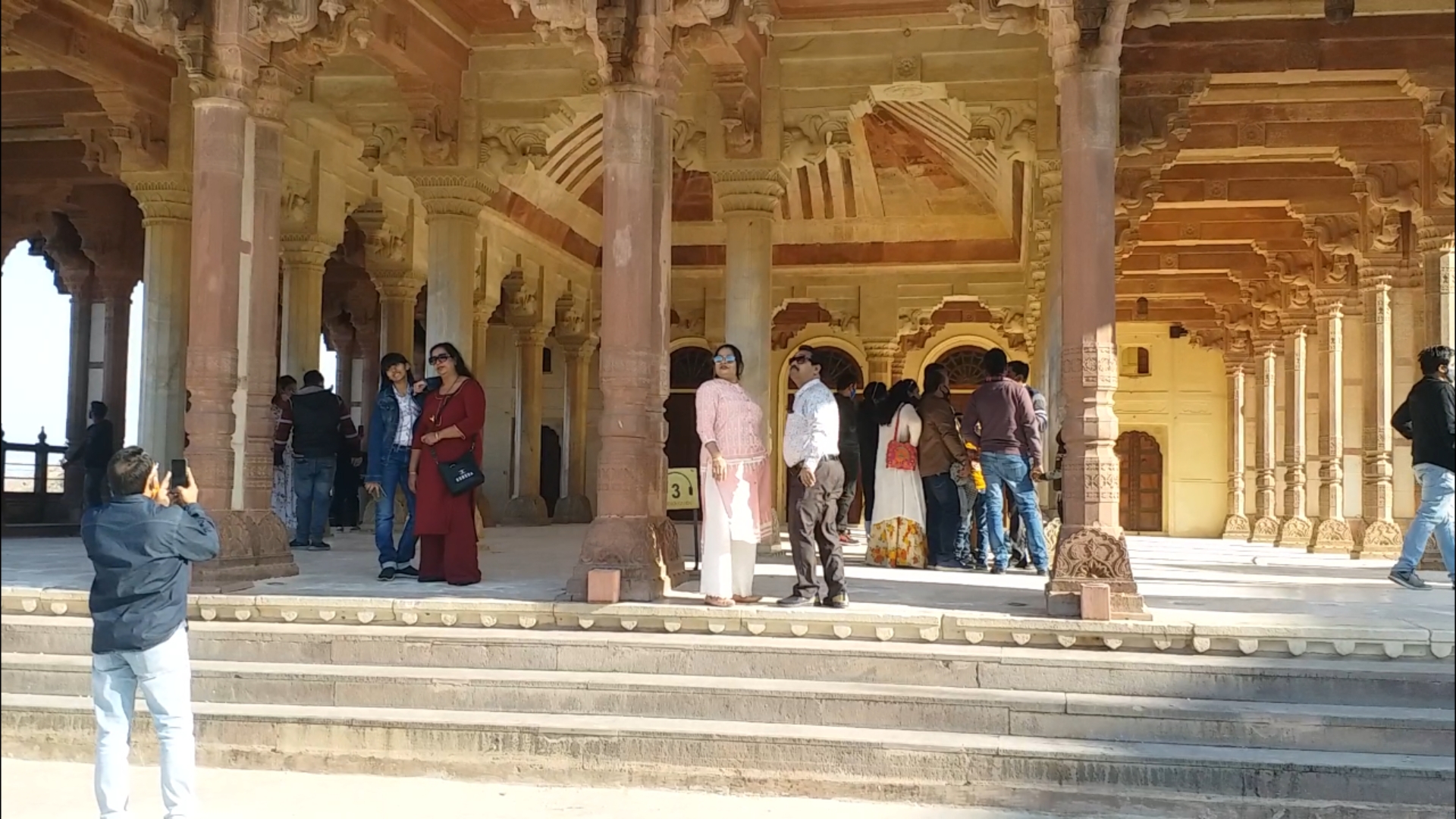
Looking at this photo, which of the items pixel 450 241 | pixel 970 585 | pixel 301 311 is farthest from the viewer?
pixel 301 311

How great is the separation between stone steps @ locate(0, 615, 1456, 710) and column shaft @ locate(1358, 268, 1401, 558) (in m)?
8.02

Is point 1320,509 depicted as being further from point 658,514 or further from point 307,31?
point 307,31

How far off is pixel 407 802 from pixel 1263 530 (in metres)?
17.6

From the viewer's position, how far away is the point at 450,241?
1291cm

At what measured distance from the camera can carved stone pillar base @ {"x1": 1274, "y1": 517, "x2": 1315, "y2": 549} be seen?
57.7 ft

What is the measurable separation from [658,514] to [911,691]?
241 cm

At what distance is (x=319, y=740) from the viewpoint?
629 cm

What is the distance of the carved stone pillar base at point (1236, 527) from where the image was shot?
23016mm

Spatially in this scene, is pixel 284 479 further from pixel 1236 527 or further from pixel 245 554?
pixel 1236 527

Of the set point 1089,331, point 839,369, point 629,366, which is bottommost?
point 629,366

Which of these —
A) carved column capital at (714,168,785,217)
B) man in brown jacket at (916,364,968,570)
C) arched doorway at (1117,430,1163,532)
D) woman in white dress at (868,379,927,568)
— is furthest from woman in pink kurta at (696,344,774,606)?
arched doorway at (1117,430,1163,532)

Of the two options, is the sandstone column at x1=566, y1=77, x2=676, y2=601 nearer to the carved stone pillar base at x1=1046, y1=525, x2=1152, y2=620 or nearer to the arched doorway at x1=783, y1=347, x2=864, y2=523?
the carved stone pillar base at x1=1046, y1=525, x2=1152, y2=620

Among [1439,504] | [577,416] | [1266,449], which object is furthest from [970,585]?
[1266,449]

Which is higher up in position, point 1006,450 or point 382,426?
point 382,426
